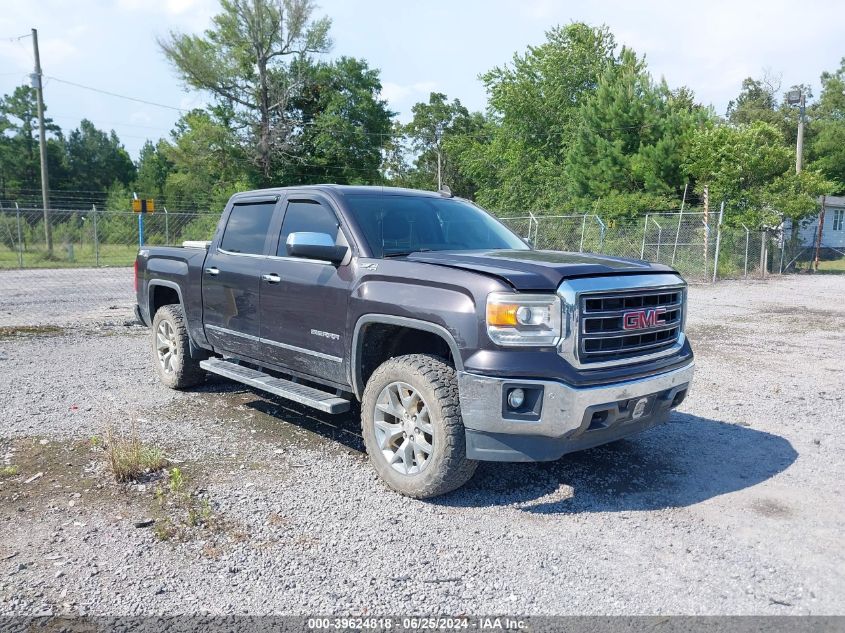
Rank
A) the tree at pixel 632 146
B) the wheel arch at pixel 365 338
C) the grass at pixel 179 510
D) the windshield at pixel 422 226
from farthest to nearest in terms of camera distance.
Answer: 1. the tree at pixel 632 146
2. the windshield at pixel 422 226
3. the wheel arch at pixel 365 338
4. the grass at pixel 179 510

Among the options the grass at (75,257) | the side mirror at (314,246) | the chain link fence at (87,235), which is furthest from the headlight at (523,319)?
the grass at (75,257)

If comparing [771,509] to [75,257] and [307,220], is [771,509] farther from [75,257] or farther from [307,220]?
[75,257]

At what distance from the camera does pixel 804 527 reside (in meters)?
3.89

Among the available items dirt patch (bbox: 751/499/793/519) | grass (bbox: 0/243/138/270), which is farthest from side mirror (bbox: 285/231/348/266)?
grass (bbox: 0/243/138/270)

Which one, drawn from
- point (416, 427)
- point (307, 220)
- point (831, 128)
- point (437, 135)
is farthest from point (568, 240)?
point (437, 135)

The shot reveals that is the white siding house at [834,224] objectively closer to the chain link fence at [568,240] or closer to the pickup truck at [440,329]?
the chain link fence at [568,240]

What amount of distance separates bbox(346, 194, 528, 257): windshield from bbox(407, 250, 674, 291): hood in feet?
0.88

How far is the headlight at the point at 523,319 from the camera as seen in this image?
3.80m

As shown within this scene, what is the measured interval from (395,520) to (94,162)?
77943 mm

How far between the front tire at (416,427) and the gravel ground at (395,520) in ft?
0.60

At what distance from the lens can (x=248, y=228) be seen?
5.99 metres

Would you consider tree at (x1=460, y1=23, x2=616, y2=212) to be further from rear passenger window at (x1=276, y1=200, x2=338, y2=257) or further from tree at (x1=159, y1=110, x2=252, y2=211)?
rear passenger window at (x1=276, y1=200, x2=338, y2=257)

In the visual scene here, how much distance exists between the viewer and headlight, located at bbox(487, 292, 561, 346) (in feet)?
12.5

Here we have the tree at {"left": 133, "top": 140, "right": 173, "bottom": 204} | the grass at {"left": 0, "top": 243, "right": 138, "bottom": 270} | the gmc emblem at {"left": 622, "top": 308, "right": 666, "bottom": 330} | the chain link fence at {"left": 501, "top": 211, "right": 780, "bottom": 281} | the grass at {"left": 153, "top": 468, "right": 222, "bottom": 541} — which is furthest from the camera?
the tree at {"left": 133, "top": 140, "right": 173, "bottom": 204}
